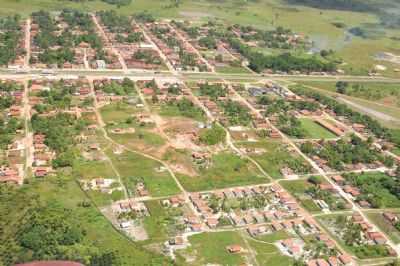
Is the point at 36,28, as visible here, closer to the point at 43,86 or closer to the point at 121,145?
the point at 43,86

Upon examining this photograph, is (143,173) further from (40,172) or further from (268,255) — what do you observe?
(268,255)

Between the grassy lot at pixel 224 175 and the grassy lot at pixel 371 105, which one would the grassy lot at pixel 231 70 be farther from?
the grassy lot at pixel 224 175

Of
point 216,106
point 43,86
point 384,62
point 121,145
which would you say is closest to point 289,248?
point 121,145

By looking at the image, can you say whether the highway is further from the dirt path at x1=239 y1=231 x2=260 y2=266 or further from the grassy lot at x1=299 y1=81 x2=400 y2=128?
the dirt path at x1=239 y1=231 x2=260 y2=266

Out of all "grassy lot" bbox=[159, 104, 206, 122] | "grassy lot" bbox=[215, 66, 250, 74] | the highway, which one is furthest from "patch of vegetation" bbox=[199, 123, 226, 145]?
"grassy lot" bbox=[215, 66, 250, 74]

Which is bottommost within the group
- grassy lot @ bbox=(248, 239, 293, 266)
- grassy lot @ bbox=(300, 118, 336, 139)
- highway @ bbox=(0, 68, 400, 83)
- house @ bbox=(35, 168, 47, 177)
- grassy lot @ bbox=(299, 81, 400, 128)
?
grassy lot @ bbox=(248, 239, 293, 266)

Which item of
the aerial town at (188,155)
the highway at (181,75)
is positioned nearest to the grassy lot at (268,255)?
the aerial town at (188,155)
